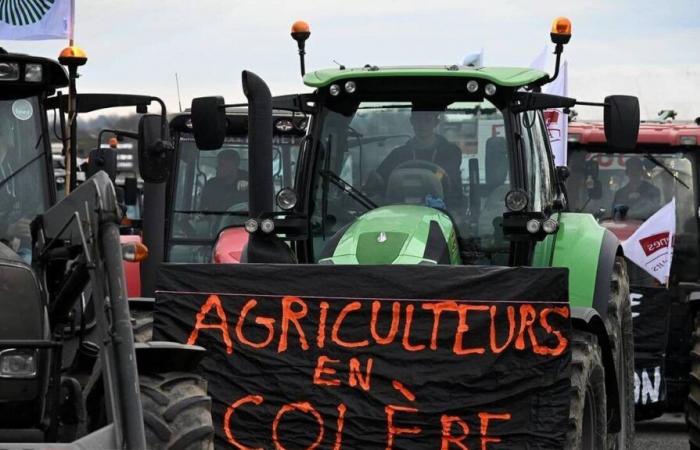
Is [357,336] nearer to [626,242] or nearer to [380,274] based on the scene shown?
[380,274]

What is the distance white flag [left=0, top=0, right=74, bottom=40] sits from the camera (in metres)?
12.3

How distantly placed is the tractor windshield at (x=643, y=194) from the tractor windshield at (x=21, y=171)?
6774 mm

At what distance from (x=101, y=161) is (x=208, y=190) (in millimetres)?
6594

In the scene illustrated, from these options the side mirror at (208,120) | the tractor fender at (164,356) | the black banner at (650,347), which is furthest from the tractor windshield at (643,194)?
the tractor fender at (164,356)

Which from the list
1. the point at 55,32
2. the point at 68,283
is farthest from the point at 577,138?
the point at 68,283

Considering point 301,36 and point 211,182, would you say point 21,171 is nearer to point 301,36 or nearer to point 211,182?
point 301,36

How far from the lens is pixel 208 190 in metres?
14.7

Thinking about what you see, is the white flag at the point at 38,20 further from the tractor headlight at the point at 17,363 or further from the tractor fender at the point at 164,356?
the tractor headlight at the point at 17,363

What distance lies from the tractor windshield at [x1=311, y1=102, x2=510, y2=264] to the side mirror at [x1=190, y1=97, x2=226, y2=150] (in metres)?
0.78

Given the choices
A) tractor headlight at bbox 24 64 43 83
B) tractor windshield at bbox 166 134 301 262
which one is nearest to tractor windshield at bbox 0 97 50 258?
tractor headlight at bbox 24 64 43 83

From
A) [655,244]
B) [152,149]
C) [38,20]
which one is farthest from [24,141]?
[655,244]

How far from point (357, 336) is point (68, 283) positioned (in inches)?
73.4

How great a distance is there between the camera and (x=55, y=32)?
1238cm

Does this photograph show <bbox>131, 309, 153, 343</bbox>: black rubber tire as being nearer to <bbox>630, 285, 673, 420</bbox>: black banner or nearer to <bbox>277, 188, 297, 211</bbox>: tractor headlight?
<bbox>277, 188, 297, 211</bbox>: tractor headlight
